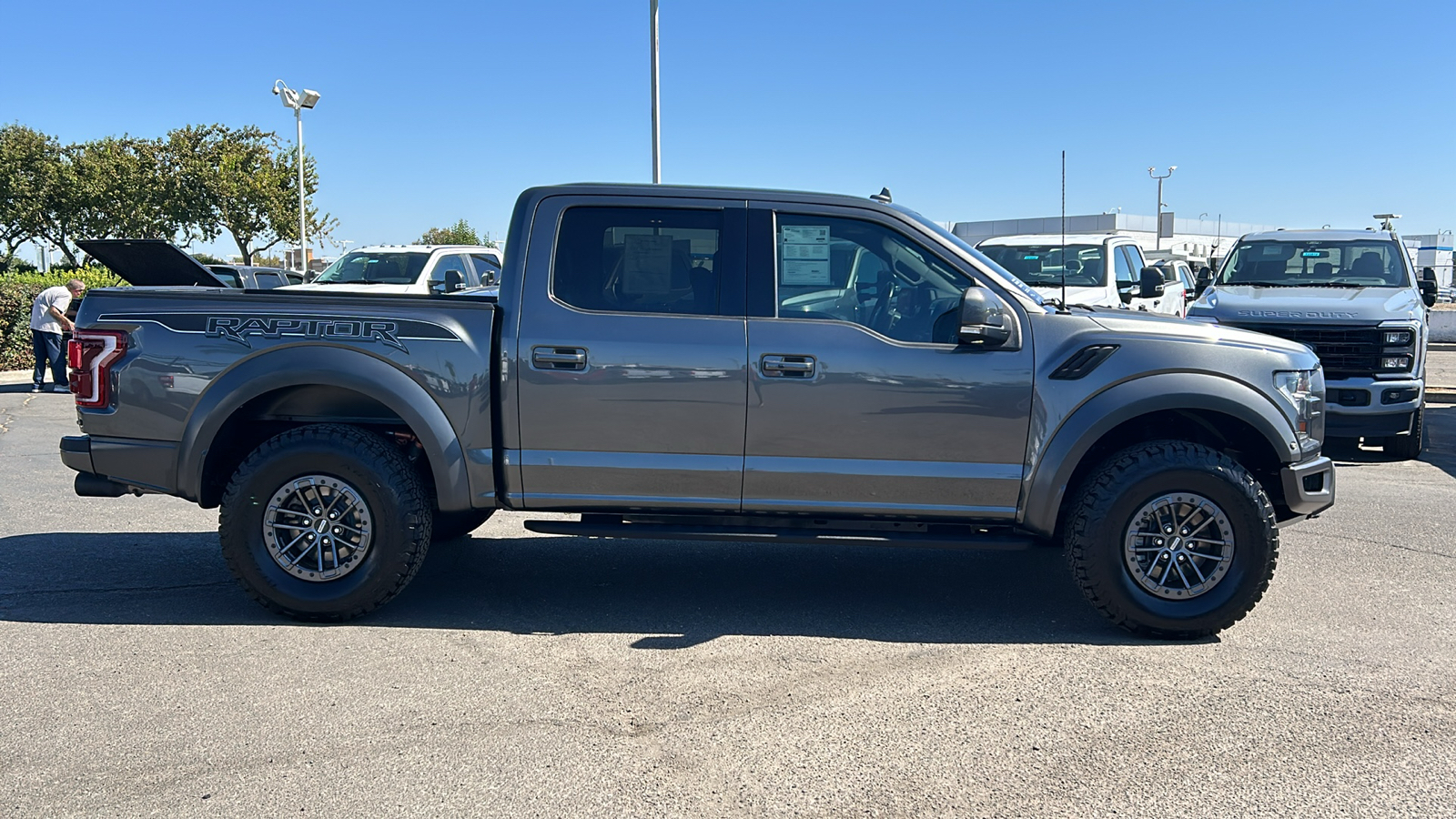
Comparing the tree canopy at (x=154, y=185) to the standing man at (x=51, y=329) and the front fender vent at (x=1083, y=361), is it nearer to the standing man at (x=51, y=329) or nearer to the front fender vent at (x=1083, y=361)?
the standing man at (x=51, y=329)

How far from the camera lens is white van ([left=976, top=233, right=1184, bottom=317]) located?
12.3 meters

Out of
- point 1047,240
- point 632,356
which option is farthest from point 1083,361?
point 1047,240

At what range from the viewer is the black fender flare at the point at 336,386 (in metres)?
4.98

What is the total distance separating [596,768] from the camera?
11.9ft

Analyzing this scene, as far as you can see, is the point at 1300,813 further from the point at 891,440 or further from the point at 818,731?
the point at 891,440

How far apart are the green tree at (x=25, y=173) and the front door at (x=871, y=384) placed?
175 ft

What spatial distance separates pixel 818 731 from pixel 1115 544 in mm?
1803

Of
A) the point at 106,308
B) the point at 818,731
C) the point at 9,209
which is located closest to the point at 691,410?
the point at 818,731

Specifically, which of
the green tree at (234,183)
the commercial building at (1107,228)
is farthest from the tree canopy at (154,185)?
the commercial building at (1107,228)

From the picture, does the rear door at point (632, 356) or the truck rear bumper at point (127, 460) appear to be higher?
the rear door at point (632, 356)

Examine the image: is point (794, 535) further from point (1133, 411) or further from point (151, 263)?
point (151, 263)

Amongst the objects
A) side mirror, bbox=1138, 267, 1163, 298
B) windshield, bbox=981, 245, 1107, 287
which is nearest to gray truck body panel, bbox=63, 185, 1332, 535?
side mirror, bbox=1138, 267, 1163, 298

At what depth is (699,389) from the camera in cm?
494

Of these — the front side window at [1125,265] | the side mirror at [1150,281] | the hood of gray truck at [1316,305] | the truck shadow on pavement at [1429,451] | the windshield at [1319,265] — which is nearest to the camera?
the side mirror at [1150,281]
